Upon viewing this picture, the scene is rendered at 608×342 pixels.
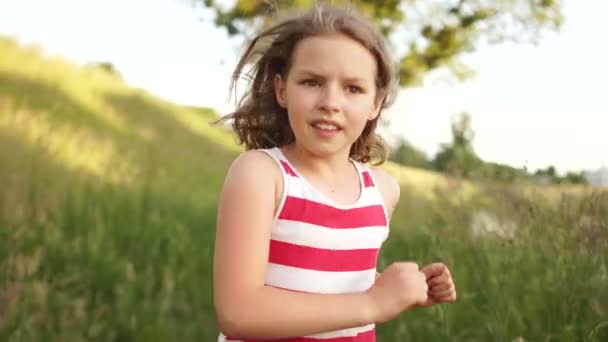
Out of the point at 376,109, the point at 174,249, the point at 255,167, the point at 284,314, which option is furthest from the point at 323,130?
the point at 174,249

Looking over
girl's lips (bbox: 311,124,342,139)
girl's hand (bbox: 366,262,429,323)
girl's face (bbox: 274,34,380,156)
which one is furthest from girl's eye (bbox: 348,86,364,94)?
girl's hand (bbox: 366,262,429,323)

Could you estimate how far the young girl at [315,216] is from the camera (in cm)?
186

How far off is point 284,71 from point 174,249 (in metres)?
3.66

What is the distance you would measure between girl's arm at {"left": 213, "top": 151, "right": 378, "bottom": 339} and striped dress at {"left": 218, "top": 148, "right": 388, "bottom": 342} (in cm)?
9

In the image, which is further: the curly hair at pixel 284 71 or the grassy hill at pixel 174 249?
the grassy hill at pixel 174 249

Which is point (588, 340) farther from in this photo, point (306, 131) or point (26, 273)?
point (26, 273)

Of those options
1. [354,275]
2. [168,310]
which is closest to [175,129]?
[168,310]

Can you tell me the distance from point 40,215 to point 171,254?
36.0 inches

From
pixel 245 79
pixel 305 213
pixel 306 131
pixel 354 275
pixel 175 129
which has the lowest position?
pixel 354 275

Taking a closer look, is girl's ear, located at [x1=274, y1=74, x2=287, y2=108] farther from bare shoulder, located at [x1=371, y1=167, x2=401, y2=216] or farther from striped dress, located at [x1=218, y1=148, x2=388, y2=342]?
bare shoulder, located at [x1=371, y1=167, x2=401, y2=216]

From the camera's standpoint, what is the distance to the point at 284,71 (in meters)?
2.18

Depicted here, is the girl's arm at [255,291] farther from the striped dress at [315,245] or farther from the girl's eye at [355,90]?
the girl's eye at [355,90]

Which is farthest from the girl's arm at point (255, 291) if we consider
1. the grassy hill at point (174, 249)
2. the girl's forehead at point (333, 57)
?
the grassy hill at point (174, 249)

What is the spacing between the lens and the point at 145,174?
26.2 ft
